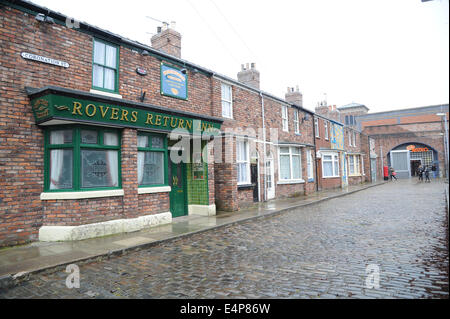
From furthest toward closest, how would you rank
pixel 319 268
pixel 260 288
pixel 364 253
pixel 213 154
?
pixel 213 154 < pixel 364 253 < pixel 319 268 < pixel 260 288

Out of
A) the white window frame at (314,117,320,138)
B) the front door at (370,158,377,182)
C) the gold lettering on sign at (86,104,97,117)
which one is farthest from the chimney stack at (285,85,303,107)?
the front door at (370,158,377,182)

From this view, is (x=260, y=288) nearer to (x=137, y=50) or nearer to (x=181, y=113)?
(x=181, y=113)

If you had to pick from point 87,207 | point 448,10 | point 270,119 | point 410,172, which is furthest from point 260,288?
point 410,172

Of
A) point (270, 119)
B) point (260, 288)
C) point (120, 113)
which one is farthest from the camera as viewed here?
point (270, 119)

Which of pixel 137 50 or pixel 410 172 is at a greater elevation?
pixel 137 50

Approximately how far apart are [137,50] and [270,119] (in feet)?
30.8

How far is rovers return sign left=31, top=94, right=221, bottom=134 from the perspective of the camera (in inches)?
261

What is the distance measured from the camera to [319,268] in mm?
4801

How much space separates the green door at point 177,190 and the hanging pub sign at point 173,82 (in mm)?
2666

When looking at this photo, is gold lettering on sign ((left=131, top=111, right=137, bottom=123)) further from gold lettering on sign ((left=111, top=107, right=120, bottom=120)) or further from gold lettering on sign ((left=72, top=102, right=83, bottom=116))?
gold lettering on sign ((left=72, top=102, right=83, bottom=116))

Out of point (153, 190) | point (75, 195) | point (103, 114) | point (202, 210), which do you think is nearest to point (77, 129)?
point (103, 114)

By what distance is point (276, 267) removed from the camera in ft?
16.2

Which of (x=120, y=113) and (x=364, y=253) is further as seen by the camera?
(x=120, y=113)

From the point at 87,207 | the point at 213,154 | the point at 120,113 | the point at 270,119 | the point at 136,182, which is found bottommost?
the point at 87,207
